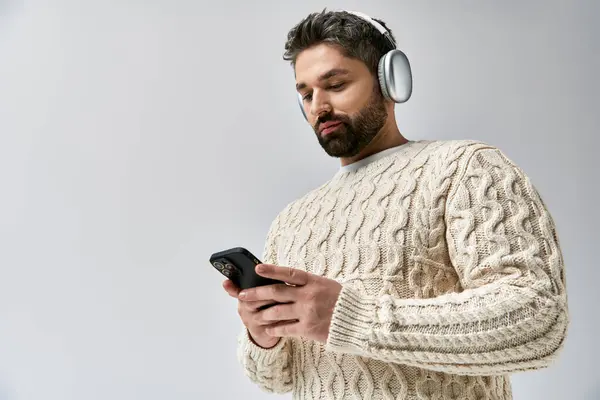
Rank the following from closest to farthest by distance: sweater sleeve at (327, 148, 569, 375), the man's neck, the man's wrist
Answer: sweater sleeve at (327, 148, 569, 375)
the man's wrist
the man's neck

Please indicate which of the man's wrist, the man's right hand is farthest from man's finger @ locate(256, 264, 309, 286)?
the man's wrist

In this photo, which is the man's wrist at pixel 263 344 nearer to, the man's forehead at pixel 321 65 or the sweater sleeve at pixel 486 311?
the sweater sleeve at pixel 486 311

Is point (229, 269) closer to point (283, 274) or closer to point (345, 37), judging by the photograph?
point (283, 274)

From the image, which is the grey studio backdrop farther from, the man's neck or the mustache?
the mustache

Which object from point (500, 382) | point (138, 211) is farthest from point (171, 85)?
point (500, 382)

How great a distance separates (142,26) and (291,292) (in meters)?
1.90

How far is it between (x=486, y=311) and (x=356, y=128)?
1.72 ft

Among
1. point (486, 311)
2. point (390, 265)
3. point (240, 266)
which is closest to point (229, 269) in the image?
point (240, 266)

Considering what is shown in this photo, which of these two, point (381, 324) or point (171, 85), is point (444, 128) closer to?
point (171, 85)

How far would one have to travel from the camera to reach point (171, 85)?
272cm

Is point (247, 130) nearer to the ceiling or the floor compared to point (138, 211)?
nearer to the ceiling

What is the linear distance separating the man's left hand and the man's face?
1.38 feet

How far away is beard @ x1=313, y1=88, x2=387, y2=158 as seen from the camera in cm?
148

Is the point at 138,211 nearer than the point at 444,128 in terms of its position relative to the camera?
No
